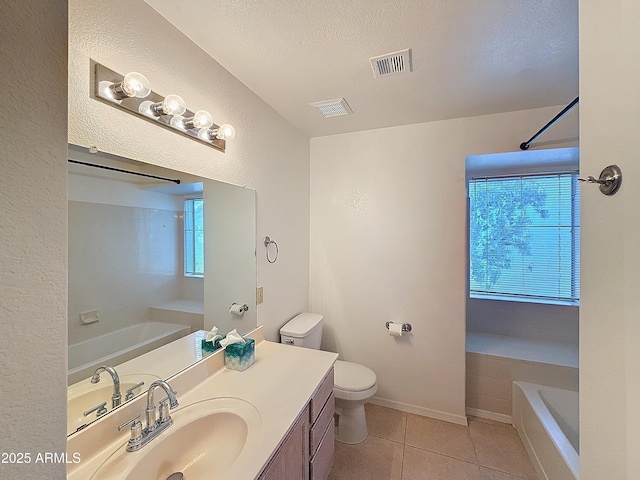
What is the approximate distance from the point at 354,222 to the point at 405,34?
147 cm

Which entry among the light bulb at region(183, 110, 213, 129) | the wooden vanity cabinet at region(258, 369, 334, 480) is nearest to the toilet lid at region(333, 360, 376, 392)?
the wooden vanity cabinet at region(258, 369, 334, 480)

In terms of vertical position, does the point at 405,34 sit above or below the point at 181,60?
above

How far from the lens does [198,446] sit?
109 cm

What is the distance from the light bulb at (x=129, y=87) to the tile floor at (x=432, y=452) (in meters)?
2.31

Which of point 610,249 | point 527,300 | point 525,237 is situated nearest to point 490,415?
point 527,300

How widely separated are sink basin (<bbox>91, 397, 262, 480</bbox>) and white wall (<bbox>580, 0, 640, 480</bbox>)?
1.07 metres

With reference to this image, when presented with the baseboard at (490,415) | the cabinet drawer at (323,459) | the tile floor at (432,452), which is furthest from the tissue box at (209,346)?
the baseboard at (490,415)

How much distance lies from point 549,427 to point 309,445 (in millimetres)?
1530

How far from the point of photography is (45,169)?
1.51ft

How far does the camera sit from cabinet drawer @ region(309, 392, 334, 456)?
1.31 meters

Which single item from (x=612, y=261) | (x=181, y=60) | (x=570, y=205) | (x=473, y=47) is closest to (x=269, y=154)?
(x=181, y=60)

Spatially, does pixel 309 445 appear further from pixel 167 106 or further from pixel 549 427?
pixel 167 106

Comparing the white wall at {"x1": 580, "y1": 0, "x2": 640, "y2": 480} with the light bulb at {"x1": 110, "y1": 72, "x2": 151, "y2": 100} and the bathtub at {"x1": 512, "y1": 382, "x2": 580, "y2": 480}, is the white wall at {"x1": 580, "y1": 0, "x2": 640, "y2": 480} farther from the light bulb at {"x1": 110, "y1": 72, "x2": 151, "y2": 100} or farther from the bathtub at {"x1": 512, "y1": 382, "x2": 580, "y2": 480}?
the light bulb at {"x1": 110, "y1": 72, "x2": 151, "y2": 100}

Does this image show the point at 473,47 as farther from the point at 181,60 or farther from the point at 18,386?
the point at 18,386
